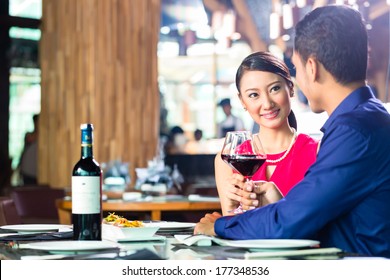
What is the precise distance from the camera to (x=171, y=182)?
227 inches

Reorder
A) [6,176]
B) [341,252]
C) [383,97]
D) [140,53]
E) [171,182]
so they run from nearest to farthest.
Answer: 1. [341,252]
2. [171,182]
3. [140,53]
4. [383,97]
5. [6,176]

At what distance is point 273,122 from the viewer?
2742 millimetres

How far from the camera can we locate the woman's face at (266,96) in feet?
8.91

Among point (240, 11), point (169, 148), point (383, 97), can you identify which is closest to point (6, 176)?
point (169, 148)

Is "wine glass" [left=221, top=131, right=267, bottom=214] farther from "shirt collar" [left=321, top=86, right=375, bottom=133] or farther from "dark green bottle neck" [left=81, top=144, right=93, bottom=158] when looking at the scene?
"dark green bottle neck" [left=81, top=144, right=93, bottom=158]

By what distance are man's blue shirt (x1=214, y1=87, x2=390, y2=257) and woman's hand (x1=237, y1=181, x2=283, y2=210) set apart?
0.59 feet

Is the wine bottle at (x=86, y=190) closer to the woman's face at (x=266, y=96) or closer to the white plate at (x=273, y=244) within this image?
the white plate at (x=273, y=244)

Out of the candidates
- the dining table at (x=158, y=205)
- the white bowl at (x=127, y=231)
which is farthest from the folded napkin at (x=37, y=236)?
the dining table at (x=158, y=205)

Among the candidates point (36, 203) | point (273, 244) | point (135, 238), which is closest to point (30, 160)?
point (36, 203)

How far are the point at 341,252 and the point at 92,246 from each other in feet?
1.73

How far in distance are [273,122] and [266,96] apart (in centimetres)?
9

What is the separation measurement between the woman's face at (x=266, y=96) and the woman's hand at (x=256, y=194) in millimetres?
556
